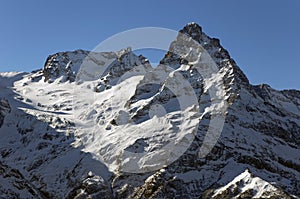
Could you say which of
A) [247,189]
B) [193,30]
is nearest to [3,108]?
[193,30]

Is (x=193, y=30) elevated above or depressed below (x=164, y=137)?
above

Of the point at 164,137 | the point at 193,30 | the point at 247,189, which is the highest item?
the point at 193,30

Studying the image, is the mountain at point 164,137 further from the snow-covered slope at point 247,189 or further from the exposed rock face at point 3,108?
the exposed rock face at point 3,108

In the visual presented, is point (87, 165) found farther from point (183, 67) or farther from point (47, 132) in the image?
point (183, 67)

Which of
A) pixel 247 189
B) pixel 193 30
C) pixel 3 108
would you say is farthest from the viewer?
pixel 193 30

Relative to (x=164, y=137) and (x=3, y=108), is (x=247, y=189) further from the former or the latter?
(x=3, y=108)

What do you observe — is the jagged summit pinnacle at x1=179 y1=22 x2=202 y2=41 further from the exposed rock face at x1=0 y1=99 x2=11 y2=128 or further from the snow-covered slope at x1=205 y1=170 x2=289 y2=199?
the snow-covered slope at x1=205 y1=170 x2=289 y2=199

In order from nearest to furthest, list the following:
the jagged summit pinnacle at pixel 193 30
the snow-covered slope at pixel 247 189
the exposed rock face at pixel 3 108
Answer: the snow-covered slope at pixel 247 189, the exposed rock face at pixel 3 108, the jagged summit pinnacle at pixel 193 30

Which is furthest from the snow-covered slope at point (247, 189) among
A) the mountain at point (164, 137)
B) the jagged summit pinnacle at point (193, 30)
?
the jagged summit pinnacle at point (193, 30)

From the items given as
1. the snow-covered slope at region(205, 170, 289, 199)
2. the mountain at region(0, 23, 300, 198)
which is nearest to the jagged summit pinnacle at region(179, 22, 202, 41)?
the mountain at region(0, 23, 300, 198)

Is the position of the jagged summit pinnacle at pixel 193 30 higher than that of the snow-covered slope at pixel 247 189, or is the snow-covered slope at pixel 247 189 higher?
the jagged summit pinnacle at pixel 193 30

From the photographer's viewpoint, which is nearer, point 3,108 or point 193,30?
point 3,108
